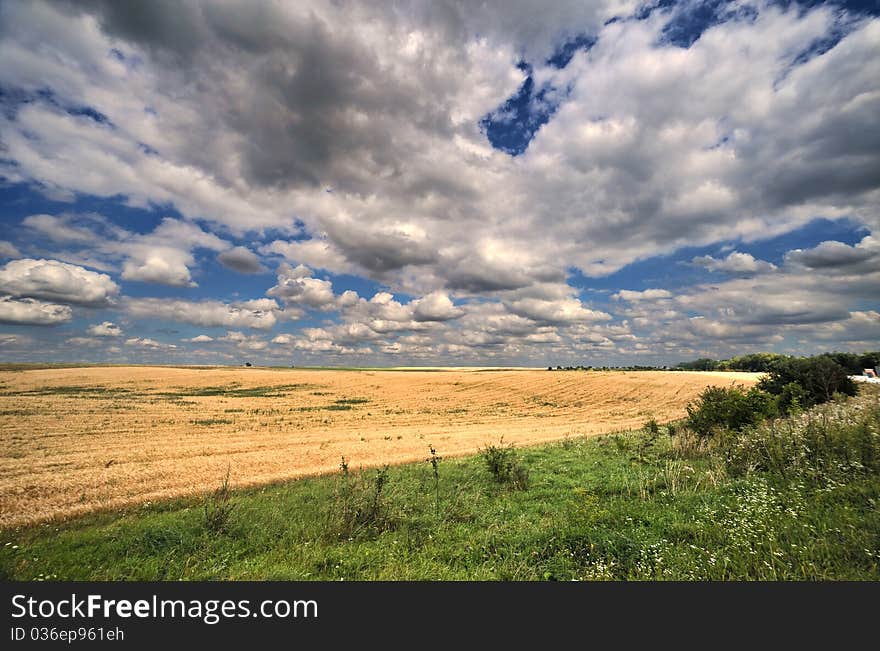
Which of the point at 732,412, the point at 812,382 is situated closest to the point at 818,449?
the point at 732,412

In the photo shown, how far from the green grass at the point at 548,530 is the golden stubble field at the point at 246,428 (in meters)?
4.09

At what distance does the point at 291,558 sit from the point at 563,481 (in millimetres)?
8541

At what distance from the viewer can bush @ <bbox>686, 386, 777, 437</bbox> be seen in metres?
16.9

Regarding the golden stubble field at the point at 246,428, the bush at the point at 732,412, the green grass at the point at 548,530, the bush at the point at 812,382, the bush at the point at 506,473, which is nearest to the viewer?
the green grass at the point at 548,530

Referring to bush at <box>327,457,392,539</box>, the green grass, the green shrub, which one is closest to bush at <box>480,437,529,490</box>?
the green grass

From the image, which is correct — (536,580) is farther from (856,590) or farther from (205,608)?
(205,608)

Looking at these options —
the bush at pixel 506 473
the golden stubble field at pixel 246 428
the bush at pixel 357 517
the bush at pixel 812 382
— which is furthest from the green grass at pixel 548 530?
the bush at pixel 812 382

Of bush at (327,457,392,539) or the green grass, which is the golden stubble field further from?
bush at (327,457,392,539)

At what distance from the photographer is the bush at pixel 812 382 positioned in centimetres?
2097

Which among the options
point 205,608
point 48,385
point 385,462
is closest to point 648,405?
point 385,462

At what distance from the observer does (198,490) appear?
13570mm

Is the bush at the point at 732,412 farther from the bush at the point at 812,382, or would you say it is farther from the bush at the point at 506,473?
the bush at the point at 506,473

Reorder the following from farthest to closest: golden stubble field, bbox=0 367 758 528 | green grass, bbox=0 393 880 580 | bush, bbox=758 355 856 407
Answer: bush, bbox=758 355 856 407 < golden stubble field, bbox=0 367 758 528 < green grass, bbox=0 393 880 580

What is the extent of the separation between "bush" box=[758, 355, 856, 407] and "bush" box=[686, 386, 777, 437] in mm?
4321
